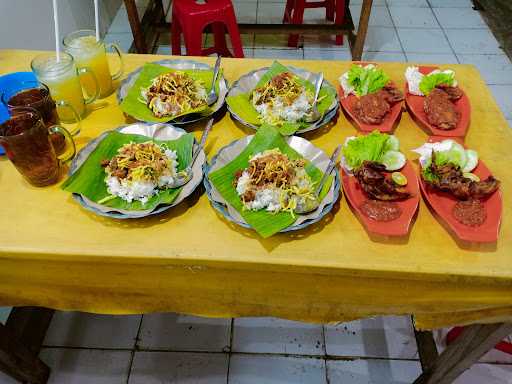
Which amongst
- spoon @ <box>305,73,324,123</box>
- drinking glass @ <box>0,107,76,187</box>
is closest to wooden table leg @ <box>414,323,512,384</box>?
spoon @ <box>305,73,324,123</box>

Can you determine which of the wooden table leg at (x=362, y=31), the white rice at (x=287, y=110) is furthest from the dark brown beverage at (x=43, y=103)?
the wooden table leg at (x=362, y=31)

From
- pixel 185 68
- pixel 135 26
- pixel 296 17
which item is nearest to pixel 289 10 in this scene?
pixel 296 17

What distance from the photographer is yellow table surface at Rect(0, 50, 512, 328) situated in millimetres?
1076

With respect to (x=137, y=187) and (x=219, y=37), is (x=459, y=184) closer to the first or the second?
Result: (x=137, y=187)

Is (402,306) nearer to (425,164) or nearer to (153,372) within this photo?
(425,164)

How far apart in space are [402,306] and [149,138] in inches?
38.4

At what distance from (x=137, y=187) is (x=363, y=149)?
0.71 meters

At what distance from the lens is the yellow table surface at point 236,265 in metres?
1.08

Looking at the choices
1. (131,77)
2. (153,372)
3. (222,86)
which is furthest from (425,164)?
(153,372)

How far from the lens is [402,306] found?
1.19 metres

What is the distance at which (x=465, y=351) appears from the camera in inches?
56.9

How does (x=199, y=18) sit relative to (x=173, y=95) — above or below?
below

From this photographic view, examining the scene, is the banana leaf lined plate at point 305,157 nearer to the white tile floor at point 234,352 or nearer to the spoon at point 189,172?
the spoon at point 189,172

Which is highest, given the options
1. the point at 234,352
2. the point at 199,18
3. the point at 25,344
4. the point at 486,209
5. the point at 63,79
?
the point at 63,79
